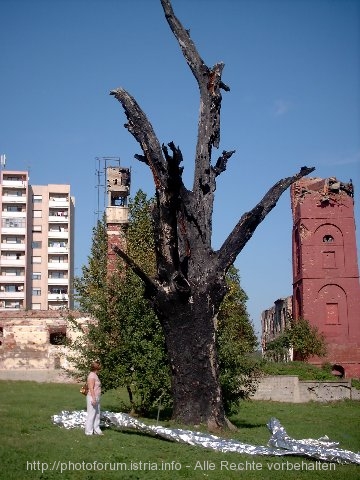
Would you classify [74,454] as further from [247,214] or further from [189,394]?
[247,214]

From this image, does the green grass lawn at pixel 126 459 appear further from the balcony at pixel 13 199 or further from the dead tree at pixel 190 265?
the balcony at pixel 13 199

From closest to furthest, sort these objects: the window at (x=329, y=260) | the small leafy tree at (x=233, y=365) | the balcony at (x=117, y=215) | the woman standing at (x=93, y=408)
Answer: the woman standing at (x=93, y=408), the small leafy tree at (x=233, y=365), the balcony at (x=117, y=215), the window at (x=329, y=260)

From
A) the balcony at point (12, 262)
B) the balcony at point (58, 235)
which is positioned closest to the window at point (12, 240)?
the balcony at point (12, 262)

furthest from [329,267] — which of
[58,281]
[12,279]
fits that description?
[12,279]

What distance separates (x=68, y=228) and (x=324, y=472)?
224ft

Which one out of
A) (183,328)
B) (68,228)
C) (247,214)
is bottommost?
(183,328)

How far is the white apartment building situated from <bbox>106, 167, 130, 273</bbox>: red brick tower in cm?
3401

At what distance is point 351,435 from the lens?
1333 centimetres

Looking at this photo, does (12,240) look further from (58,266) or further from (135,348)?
(135,348)

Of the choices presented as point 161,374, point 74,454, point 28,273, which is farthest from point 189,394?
point 28,273

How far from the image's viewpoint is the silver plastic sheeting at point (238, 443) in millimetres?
9227

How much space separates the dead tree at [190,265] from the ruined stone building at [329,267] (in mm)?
28326

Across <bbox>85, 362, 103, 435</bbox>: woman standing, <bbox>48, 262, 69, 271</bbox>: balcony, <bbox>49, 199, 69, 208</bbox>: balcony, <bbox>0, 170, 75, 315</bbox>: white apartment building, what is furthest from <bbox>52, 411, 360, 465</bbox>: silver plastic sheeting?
<bbox>49, 199, 69, 208</bbox>: balcony

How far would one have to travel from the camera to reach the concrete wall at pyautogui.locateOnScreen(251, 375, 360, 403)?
28578mm
